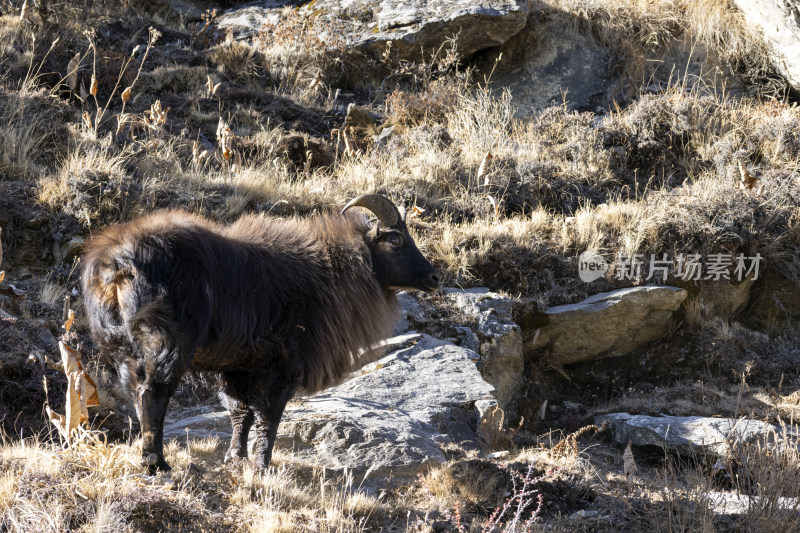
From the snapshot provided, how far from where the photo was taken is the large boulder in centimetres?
576

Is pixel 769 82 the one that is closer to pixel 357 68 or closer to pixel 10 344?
pixel 357 68

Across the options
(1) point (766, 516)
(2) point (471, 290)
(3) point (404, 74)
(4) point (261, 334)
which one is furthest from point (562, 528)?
(3) point (404, 74)

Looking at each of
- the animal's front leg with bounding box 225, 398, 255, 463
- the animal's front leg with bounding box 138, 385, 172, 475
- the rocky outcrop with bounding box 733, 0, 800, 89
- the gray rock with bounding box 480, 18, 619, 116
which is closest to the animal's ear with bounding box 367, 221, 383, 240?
the animal's front leg with bounding box 225, 398, 255, 463

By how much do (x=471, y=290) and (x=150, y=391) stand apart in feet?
17.2

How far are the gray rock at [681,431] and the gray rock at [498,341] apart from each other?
106 cm

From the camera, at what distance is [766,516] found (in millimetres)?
4918

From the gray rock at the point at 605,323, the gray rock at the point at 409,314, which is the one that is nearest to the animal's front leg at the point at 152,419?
the gray rock at the point at 409,314

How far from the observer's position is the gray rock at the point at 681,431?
6.90 m

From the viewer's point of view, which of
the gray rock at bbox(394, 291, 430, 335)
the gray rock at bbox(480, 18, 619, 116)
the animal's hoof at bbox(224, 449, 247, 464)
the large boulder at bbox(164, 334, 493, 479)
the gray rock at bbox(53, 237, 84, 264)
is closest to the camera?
the animal's hoof at bbox(224, 449, 247, 464)

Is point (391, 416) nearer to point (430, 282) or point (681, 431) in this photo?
point (430, 282)

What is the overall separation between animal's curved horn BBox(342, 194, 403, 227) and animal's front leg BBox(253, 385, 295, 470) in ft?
5.40

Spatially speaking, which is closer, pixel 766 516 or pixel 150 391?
pixel 150 391

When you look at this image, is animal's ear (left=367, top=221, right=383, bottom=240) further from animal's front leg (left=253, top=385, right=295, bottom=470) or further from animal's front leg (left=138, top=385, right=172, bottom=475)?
animal's front leg (left=138, top=385, right=172, bottom=475)

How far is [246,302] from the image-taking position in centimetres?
496
